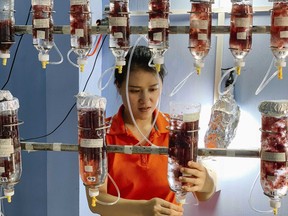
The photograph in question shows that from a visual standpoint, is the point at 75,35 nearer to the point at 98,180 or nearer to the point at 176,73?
the point at 98,180

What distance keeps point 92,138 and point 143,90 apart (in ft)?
1.25

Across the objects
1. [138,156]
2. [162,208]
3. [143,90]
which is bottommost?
[162,208]

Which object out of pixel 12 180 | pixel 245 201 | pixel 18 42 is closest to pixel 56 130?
pixel 18 42

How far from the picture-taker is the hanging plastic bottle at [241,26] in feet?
3.35

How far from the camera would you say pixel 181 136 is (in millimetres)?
1024

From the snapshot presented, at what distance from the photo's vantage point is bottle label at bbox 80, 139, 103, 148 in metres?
1.06

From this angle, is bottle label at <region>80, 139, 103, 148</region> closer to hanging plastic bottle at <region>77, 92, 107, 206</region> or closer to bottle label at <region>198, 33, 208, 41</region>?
hanging plastic bottle at <region>77, 92, 107, 206</region>

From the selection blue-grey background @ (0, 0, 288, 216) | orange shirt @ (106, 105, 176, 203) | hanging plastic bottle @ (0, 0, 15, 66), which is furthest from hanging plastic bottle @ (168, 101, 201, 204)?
blue-grey background @ (0, 0, 288, 216)

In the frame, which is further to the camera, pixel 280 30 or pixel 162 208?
pixel 162 208

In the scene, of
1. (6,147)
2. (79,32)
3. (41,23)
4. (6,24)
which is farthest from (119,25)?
(6,147)

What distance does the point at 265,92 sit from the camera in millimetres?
2340

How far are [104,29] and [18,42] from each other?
1.16 m

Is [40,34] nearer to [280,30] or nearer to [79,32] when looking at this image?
[79,32]

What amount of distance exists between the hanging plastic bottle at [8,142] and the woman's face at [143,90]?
43 centimetres
